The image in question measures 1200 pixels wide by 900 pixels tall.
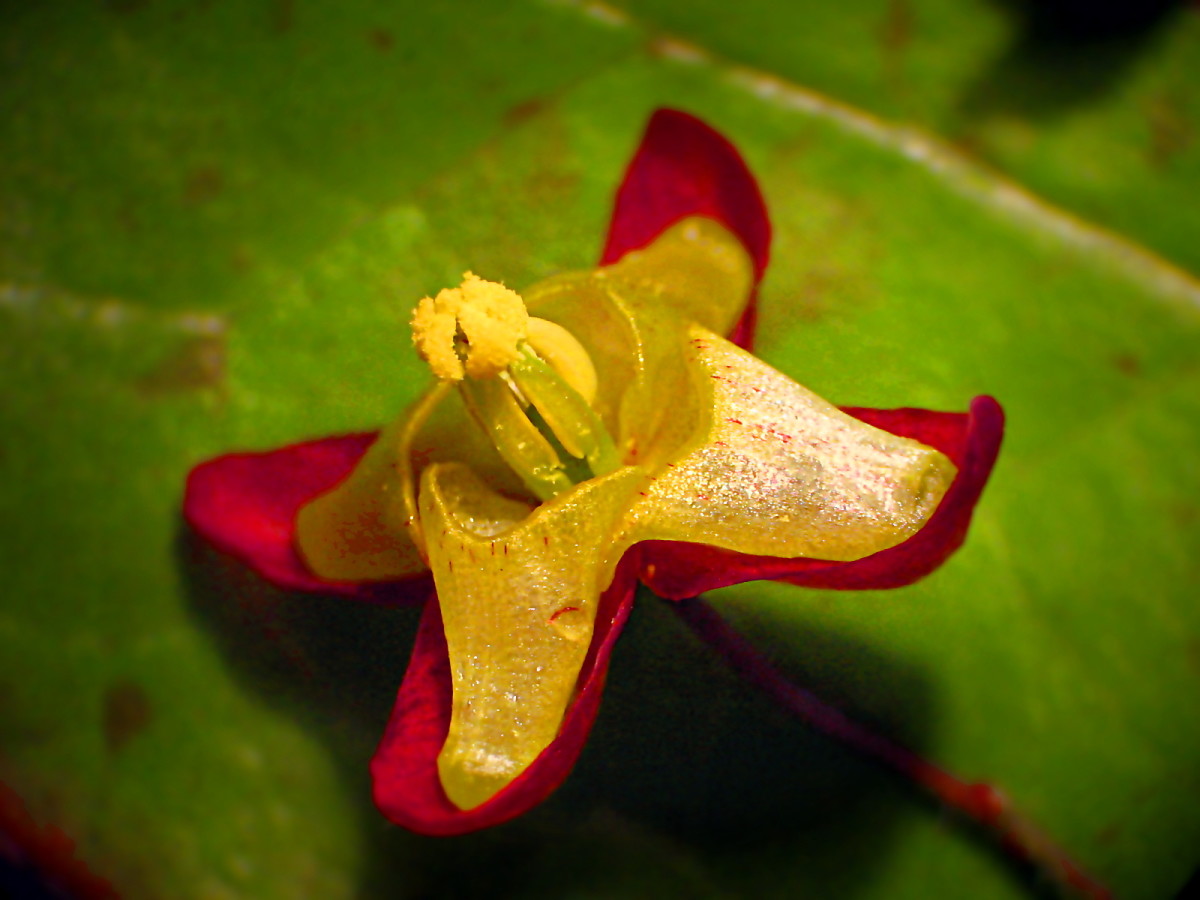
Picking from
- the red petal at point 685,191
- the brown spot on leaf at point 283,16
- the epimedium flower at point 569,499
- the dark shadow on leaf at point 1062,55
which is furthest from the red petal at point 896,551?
the brown spot on leaf at point 283,16

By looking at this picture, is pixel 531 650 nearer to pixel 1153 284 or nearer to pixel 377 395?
pixel 377 395

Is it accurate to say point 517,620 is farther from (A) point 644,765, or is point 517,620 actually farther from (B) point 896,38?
(B) point 896,38

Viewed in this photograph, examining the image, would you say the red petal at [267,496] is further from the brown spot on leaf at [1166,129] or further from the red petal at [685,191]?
the brown spot on leaf at [1166,129]

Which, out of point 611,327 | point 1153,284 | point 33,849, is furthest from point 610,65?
point 33,849

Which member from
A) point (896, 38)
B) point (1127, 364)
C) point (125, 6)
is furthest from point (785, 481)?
point (125, 6)

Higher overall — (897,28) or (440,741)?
(897,28)
